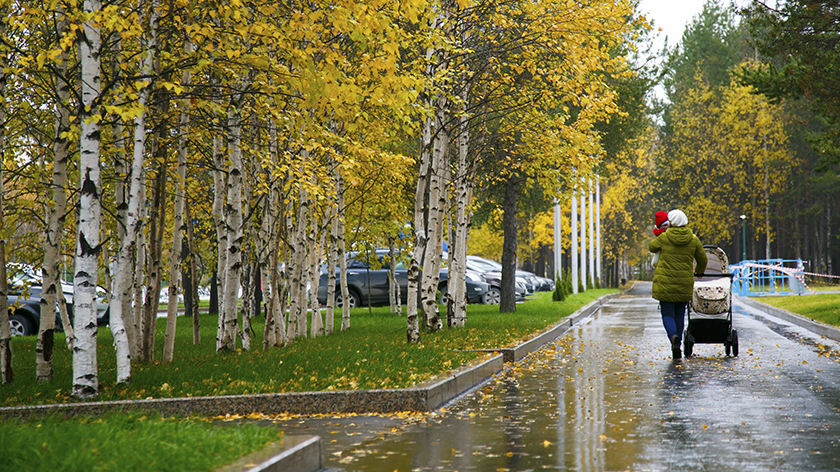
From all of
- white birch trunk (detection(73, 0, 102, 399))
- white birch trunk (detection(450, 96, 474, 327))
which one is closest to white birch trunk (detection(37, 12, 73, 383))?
white birch trunk (detection(73, 0, 102, 399))

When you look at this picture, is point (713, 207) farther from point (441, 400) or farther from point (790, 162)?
point (441, 400)

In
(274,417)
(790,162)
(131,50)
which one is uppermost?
(790,162)

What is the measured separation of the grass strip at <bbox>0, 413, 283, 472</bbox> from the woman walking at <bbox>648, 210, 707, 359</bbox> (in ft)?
22.4

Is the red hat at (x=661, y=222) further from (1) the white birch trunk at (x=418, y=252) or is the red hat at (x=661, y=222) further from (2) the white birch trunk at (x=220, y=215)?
(2) the white birch trunk at (x=220, y=215)

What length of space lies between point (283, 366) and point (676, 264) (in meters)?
5.25

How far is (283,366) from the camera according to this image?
1000cm

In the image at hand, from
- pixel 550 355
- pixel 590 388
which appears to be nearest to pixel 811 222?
pixel 550 355

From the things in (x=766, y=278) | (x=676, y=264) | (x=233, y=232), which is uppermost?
(x=233, y=232)

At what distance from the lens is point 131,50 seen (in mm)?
11492

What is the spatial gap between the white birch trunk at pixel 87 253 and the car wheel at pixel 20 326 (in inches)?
501

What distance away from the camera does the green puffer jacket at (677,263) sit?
36.3ft

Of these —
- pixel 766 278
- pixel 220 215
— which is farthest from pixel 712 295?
pixel 766 278

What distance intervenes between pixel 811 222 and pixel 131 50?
55.2 m

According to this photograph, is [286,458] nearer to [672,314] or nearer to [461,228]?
[672,314]
